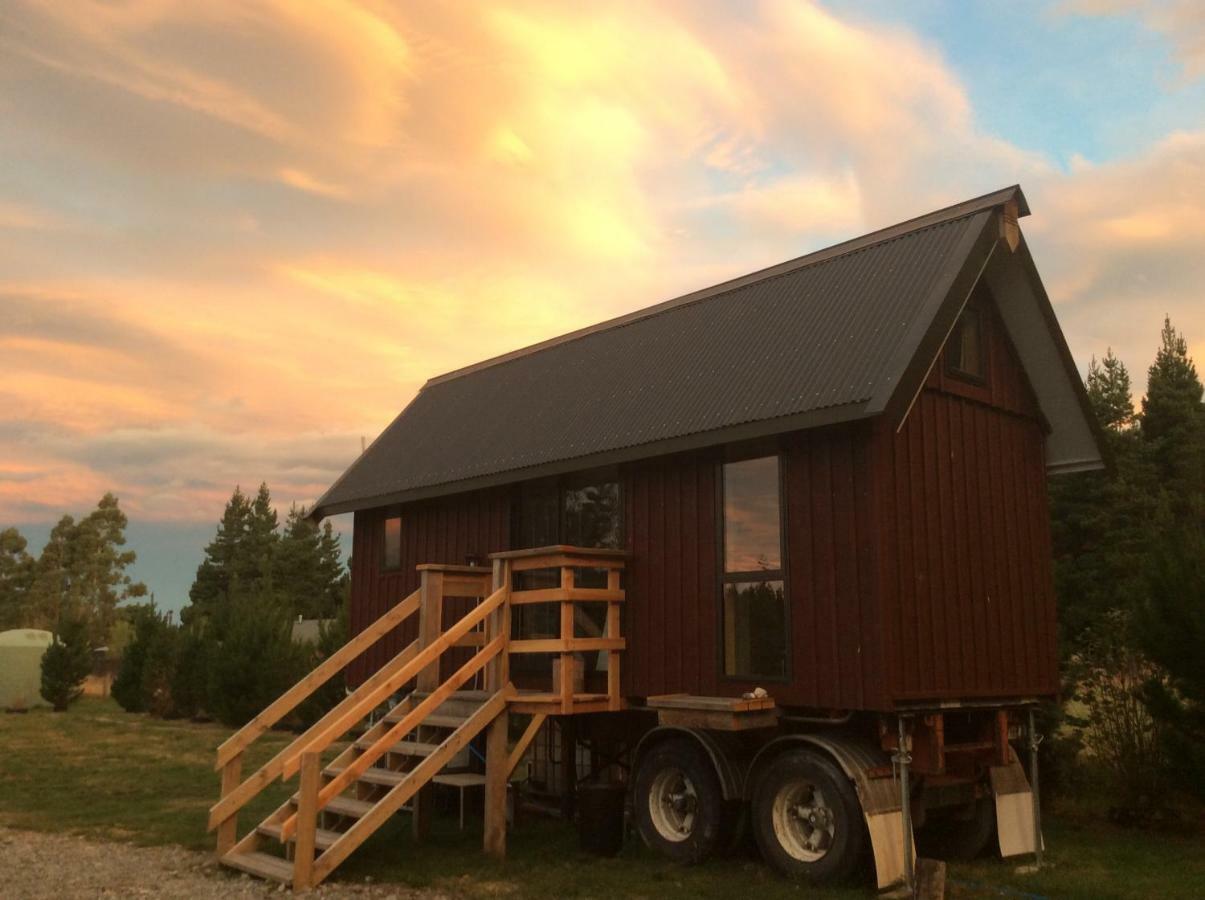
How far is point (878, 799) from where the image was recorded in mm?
8836

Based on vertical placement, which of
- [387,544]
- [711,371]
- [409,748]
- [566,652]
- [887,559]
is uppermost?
[711,371]

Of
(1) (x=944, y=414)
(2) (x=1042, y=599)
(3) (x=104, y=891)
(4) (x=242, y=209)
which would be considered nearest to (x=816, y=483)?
(1) (x=944, y=414)

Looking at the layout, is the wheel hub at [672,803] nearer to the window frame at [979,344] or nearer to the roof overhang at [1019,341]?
the roof overhang at [1019,341]

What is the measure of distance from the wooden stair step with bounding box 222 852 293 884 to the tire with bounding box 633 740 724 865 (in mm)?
3421

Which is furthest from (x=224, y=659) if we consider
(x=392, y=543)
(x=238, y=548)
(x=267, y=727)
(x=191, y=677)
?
(x=238, y=548)

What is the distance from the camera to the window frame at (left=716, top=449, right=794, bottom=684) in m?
9.70

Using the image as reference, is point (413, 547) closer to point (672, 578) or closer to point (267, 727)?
point (267, 727)

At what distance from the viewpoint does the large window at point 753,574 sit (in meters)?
9.88

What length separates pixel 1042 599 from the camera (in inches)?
452

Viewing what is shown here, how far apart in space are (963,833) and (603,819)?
11.5 feet

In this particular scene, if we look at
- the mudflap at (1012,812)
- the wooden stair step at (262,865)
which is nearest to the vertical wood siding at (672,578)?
the mudflap at (1012,812)

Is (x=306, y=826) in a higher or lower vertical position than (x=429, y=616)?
lower

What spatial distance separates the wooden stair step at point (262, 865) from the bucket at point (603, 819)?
282 centimetres

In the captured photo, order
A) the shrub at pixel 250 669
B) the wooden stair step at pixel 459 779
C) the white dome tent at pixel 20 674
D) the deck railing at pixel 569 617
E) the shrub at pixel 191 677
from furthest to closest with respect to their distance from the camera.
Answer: the white dome tent at pixel 20 674 < the shrub at pixel 191 677 < the shrub at pixel 250 669 < the wooden stair step at pixel 459 779 < the deck railing at pixel 569 617
